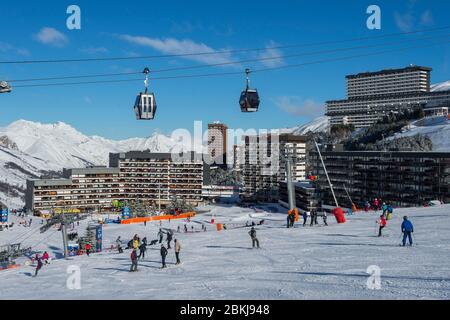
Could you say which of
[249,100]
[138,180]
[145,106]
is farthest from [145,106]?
[138,180]

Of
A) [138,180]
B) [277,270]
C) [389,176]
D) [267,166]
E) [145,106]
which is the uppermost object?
[145,106]

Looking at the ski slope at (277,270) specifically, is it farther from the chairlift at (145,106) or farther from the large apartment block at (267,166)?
the large apartment block at (267,166)

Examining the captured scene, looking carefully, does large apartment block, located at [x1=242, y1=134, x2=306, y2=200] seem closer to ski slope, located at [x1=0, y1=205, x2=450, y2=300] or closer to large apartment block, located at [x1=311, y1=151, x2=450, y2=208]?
large apartment block, located at [x1=311, y1=151, x2=450, y2=208]

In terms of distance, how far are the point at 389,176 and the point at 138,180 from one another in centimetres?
7830

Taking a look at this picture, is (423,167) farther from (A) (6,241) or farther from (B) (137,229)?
(A) (6,241)

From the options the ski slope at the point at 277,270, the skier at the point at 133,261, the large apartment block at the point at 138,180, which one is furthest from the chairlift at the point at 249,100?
the large apartment block at the point at 138,180

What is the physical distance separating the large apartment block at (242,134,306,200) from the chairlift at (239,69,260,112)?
418ft

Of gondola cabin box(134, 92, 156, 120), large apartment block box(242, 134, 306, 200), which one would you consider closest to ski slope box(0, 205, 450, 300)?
gondola cabin box(134, 92, 156, 120)

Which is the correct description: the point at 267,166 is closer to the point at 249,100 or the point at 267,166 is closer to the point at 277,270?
the point at 249,100

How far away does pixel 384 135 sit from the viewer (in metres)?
158

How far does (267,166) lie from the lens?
166500mm

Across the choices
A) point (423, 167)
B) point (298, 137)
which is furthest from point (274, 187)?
point (423, 167)

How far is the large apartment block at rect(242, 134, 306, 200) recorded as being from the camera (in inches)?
6329
